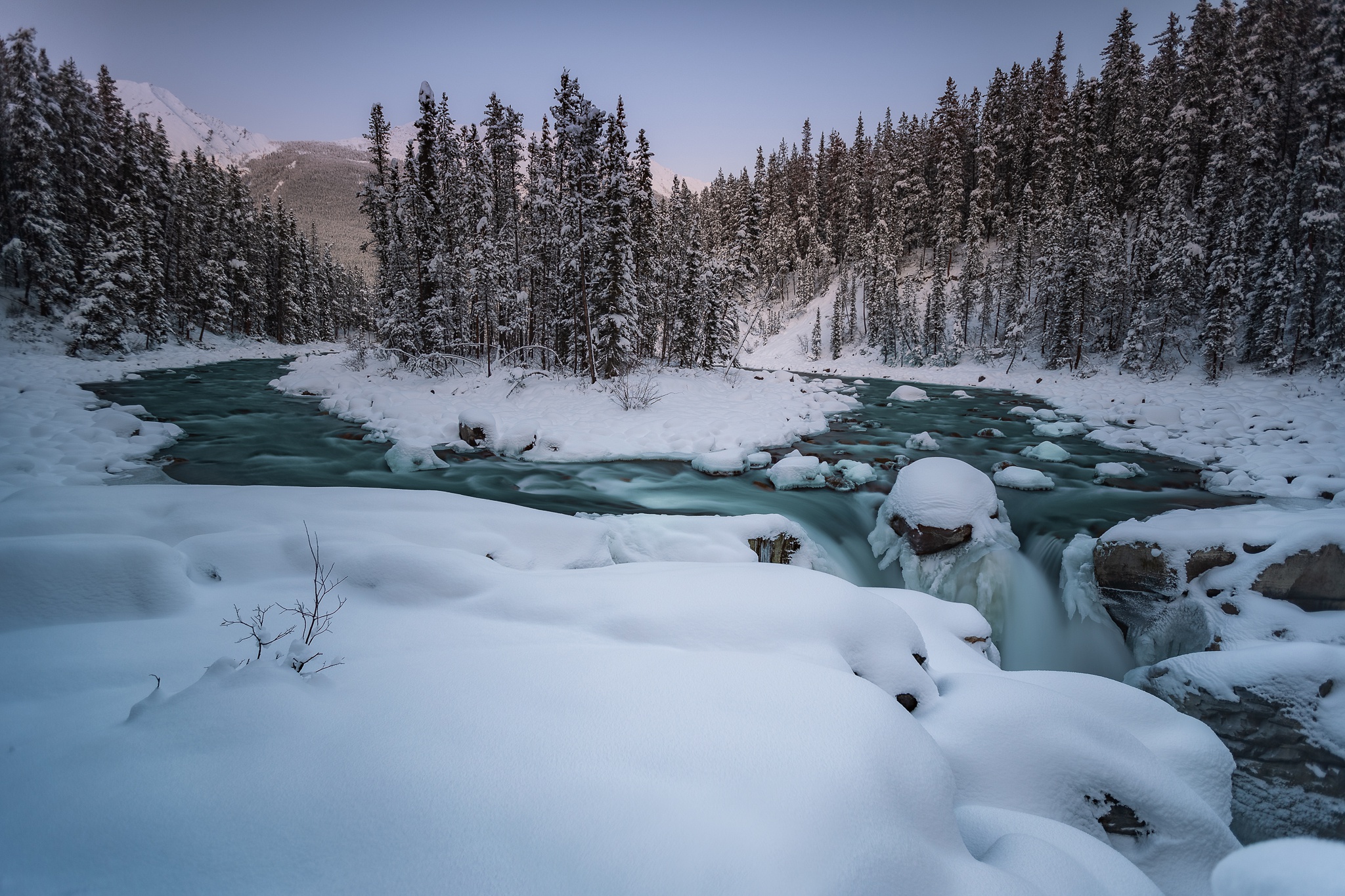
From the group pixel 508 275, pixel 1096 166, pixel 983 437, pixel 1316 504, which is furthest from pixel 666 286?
pixel 1096 166

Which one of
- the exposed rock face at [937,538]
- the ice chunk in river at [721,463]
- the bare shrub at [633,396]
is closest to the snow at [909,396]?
the bare shrub at [633,396]

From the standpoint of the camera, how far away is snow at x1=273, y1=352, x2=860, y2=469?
11219 millimetres

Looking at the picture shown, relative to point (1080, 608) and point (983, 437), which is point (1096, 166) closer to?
point (983, 437)

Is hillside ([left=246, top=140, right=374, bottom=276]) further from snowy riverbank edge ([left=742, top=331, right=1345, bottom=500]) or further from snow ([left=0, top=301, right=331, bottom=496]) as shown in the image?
snowy riverbank edge ([left=742, top=331, right=1345, bottom=500])

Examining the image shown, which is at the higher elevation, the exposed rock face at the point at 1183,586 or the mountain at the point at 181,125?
the mountain at the point at 181,125

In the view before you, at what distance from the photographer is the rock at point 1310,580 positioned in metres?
4.86

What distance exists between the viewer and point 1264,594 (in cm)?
506

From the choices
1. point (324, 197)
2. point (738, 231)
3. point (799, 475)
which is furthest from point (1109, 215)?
point (324, 197)

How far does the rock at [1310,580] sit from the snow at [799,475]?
5.39 m

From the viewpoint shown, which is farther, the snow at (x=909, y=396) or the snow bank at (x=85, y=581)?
the snow at (x=909, y=396)

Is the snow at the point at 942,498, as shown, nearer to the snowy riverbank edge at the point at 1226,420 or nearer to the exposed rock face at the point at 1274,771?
the exposed rock face at the point at 1274,771

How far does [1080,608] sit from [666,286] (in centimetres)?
2538

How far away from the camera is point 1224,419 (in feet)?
46.2

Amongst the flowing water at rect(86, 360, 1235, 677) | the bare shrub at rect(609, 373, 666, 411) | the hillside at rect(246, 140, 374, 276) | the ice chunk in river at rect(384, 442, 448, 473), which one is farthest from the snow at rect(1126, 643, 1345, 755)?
the hillside at rect(246, 140, 374, 276)
